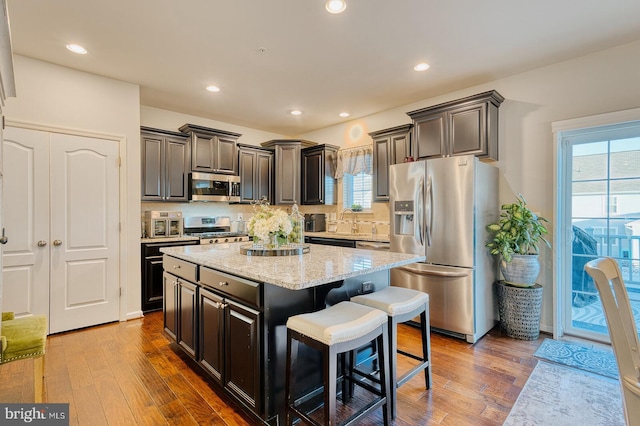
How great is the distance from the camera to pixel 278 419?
71.7 inches

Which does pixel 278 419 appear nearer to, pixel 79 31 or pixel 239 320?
pixel 239 320

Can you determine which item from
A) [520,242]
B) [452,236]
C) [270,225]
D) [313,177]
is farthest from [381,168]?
[270,225]

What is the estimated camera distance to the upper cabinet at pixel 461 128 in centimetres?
343

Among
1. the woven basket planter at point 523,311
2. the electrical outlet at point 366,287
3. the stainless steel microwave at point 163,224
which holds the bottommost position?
the woven basket planter at point 523,311

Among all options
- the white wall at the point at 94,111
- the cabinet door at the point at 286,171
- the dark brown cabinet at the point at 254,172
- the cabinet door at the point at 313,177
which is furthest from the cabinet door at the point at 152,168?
the cabinet door at the point at 313,177

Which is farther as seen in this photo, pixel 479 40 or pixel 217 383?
pixel 479 40

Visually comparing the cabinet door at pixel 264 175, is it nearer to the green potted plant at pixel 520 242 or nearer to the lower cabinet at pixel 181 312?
the lower cabinet at pixel 181 312

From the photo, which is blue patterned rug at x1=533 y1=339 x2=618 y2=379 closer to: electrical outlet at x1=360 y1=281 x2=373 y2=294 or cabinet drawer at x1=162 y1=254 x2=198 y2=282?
electrical outlet at x1=360 y1=281 x2=373 y2=294

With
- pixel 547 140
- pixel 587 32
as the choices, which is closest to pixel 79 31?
pixel 587 32

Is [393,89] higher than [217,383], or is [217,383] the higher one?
[393,89]

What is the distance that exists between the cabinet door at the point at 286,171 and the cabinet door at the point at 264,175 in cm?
14

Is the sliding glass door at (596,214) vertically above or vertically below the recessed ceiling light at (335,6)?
below

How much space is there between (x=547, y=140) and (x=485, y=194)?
0.88 meters

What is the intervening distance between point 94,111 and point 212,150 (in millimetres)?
1553
